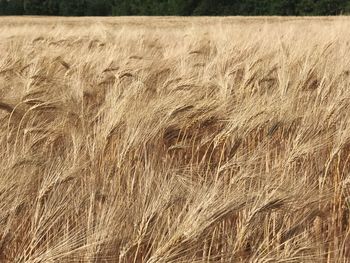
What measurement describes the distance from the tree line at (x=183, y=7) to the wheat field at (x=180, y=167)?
76.4 feet

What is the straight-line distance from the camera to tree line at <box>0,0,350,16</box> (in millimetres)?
26672

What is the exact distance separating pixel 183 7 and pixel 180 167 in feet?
88.2

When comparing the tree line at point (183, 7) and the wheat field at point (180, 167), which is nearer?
the wheat field at point (180, 167)

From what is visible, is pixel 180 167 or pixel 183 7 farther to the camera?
pixel 183 7

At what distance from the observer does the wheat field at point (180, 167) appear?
101 cm

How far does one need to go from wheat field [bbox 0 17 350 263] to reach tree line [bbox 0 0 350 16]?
23.3m

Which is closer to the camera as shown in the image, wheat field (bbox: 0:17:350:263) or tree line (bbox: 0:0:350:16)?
wheat field (bbox: 0:17:350:263)

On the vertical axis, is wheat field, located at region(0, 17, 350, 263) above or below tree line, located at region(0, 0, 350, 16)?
above

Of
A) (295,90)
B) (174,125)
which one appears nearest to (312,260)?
(174,125)

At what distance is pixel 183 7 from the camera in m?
27.7

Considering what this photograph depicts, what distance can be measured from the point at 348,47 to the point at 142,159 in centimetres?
201

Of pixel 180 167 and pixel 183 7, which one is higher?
pixel 180 167

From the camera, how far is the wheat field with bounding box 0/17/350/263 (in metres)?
1.01

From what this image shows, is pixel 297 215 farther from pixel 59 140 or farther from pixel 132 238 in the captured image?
pixel 59 140
